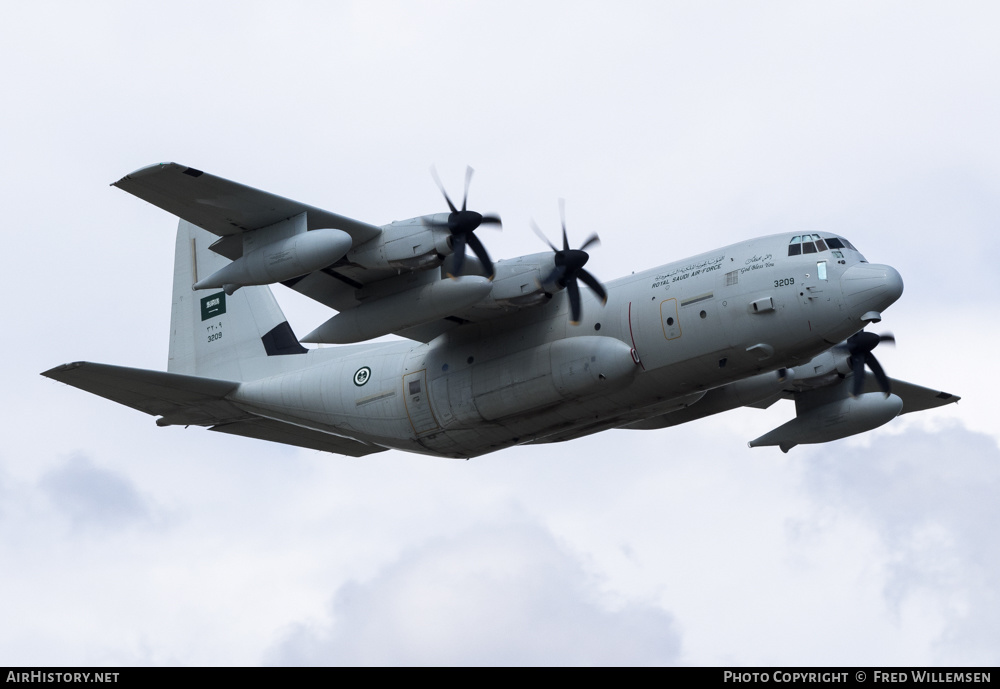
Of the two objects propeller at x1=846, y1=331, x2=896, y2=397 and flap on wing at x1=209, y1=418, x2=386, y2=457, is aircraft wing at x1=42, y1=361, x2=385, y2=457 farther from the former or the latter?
propeller at x1=846, y1=331, x2=896, y2=397

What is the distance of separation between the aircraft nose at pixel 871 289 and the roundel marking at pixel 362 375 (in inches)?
459

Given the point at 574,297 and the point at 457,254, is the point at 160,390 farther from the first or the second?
the point at 574,297

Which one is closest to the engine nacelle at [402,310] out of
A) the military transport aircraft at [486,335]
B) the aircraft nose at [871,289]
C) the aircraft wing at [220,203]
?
the military transport aircraft at [486,335]

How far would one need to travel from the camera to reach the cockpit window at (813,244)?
27.5m

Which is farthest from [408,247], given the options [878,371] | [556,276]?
[878,371]

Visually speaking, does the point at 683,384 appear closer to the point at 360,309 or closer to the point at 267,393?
the point at 360,309

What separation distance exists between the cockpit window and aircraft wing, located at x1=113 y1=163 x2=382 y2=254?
900 centimetres

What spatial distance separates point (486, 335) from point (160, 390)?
26.6 feet

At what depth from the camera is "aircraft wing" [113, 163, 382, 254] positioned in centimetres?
2534

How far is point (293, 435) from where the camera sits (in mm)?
34031

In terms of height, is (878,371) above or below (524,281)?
below
